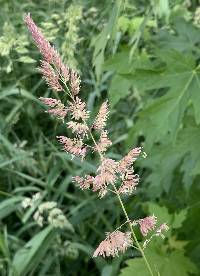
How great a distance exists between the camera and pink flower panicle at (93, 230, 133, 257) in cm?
82

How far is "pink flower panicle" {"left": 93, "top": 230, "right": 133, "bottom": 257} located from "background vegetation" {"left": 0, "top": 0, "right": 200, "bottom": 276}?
2.68 ft

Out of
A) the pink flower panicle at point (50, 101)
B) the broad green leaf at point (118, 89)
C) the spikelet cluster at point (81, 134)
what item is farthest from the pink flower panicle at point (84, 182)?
the broad green leaf at point (118, 89)

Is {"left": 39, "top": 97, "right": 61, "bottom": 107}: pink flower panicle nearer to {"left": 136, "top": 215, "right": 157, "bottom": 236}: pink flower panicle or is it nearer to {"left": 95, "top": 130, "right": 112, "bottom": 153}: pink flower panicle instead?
{"left": 95, "top": 130, "right": 112, "bottom": 153}: pink flower panicle

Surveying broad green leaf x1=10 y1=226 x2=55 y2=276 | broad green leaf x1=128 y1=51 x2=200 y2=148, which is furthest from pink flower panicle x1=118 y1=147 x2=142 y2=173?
broad green leaf x1=10 y1=226 x2=55 y2=276

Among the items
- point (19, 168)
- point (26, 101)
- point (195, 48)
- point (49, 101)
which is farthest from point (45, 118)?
point (49, 101)

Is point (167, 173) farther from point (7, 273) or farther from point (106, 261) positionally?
point (7, 273)

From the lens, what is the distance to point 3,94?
8.48 ft

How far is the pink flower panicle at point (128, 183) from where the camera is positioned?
2.79ft

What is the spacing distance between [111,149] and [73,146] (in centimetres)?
196

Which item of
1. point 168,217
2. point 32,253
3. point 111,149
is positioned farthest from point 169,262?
point 111,149

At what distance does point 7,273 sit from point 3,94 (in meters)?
0.76

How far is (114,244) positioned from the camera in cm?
83

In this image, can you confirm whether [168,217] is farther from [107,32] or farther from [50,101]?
[50,101]

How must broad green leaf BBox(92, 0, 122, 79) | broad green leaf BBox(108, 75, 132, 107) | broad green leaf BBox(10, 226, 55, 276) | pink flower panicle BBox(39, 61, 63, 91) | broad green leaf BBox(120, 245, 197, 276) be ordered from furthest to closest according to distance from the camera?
broad green leaf BBox(108, 75, 132, 107)
broad green leaf BBox(10, 226, 55, 276)
broad green leaf BBox(120, 245, 197, 276)
broad green leaf BBox(92, 0, 122, 79)
pink flower panicle BBox(39, 61, 63, 91)
